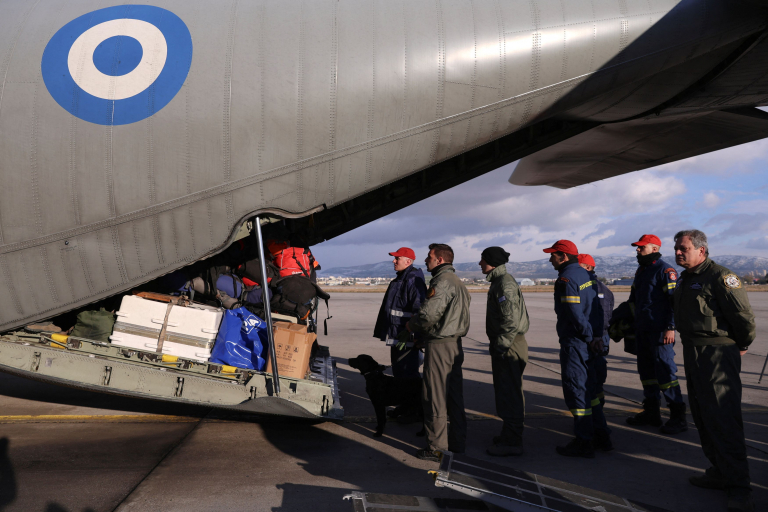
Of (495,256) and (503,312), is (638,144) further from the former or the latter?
(503,312)

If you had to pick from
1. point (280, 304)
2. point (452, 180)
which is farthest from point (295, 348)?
point (452, 180)

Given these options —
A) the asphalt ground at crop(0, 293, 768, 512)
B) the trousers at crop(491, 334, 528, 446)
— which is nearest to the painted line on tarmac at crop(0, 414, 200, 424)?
the asphalt ground at crop(0, 293, 768, 512)

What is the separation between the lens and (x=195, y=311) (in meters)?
4.99

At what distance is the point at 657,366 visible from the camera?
5191mm

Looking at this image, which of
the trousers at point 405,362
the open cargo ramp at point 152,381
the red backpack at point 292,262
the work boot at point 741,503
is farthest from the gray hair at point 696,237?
the red backpack at point 292,262

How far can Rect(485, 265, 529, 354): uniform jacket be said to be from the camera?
448 centimetres

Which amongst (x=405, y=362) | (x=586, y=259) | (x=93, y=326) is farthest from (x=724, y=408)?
(x=93, y=326)

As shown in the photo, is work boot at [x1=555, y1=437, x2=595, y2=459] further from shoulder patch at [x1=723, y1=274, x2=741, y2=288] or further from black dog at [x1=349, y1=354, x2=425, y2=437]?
shoulder patch at [x1=723, y1=274, x2=741, y2=288]

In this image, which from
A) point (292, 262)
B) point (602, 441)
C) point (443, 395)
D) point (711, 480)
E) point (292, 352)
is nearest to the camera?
point (711, 480)

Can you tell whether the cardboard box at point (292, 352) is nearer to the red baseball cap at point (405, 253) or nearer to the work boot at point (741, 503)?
the red baseball cap at point (405, 253)

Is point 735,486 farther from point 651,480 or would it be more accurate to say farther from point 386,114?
point 386,114

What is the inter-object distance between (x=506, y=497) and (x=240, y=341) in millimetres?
3188

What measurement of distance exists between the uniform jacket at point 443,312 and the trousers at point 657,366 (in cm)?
236

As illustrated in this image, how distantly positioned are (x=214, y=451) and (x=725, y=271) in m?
4.70
